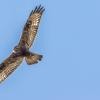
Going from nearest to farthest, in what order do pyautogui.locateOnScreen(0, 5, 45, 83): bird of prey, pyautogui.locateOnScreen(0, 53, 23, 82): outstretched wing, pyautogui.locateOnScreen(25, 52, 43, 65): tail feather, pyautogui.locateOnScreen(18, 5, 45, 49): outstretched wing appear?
pyautogui.locateOnScreen(25, 52, 43, 65): tail feather → pyautogui.locateOnScreen(0, 5, 45, 83): bird of prey → pyautogui.locateOnScreen(0, 53, 23, 82): outstretched wing → pyautogui.locateOnScreen(18, 5, 45, 49): outstretched wing

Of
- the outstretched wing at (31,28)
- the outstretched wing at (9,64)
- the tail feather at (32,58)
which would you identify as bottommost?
the outstretched wing at (9,64)

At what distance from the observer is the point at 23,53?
13.9 meters

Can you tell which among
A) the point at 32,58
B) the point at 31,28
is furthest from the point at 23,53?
the point at 31,28

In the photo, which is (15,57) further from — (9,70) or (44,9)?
(44,9)

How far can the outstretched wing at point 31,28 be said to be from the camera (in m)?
14.1

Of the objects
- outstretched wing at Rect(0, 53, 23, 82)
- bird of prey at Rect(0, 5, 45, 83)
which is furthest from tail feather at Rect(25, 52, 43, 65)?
outstretched wing at Rect(0, 53, 23, 82)

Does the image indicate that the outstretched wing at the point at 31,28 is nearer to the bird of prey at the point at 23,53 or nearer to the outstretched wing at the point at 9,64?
the bird of prey at the point at 23,53

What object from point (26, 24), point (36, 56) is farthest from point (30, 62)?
point (26, 24)

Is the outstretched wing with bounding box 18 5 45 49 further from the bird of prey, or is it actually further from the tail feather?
the tail feather

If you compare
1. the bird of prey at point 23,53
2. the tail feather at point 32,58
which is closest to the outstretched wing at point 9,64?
the bird of prey at point 23,53

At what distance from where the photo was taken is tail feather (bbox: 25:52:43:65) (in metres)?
13.4

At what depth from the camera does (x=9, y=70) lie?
551 inches

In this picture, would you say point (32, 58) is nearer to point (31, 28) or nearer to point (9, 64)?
point (9, 64)

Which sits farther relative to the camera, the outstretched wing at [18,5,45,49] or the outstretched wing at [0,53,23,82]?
the outstretched wing at [18,5,45,49]
